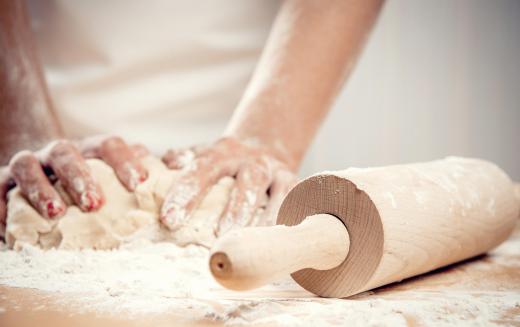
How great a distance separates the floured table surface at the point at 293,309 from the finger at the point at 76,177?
44 centimetres

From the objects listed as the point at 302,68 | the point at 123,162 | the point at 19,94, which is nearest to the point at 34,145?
the point at 19,94

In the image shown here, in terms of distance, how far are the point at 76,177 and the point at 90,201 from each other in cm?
8

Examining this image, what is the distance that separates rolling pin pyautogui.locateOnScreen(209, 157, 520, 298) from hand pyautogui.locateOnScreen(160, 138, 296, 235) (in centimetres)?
43

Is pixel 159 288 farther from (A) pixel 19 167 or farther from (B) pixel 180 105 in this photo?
(B) pixel 180 105

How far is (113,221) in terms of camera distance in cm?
147

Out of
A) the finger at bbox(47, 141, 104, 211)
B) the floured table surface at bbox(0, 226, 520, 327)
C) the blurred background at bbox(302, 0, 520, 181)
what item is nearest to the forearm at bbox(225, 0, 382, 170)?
the finger at bbox(47, 141, 104, 211)

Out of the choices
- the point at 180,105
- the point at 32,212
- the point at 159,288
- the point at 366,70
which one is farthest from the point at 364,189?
the point at 366,70

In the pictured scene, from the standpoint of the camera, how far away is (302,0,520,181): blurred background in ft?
11.8

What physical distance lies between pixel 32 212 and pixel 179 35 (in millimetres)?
1077

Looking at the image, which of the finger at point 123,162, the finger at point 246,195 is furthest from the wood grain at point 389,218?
the finger at point 123,162

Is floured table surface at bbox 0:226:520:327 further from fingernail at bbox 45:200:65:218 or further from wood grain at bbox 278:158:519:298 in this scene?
fingernail at bbox 45:200:65:218

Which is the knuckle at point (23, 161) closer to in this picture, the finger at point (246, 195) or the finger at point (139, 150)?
the finger at point (139, 150)

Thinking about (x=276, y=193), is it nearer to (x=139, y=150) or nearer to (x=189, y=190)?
(x=189, y=190)

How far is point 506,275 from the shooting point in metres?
1.22
